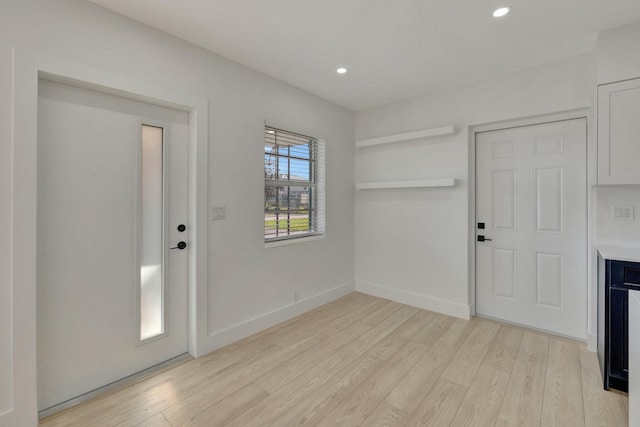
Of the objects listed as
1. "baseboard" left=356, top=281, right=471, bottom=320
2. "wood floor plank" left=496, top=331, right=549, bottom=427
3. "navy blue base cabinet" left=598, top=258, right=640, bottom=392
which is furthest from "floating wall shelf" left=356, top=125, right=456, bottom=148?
"wood floor plank" left=496, top=331, right=549, bottom=427

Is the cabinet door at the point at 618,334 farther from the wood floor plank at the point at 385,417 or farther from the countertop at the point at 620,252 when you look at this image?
the wood floor plank at the point at 385,417

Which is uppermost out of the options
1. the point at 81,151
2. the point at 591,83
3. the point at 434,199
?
the point at 591,83

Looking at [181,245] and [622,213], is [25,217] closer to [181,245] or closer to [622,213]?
[181,245]

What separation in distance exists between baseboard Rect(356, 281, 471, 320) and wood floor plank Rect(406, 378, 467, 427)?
4.28 feet

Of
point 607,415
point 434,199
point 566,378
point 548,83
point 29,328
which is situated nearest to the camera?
point 29,328

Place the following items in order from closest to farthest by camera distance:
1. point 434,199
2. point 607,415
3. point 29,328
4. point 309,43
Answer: point 29,328 < point 607,415 < point 309,43 < point 434,199

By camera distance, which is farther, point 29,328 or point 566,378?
point 566,378

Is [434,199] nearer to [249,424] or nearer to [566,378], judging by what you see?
[566,378]

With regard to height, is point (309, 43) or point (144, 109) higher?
point (309, 43)

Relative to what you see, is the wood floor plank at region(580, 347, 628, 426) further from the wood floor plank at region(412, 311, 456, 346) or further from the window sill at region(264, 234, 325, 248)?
the window sill at region(264, 234, 325, 248)

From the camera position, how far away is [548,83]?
2.71 metres

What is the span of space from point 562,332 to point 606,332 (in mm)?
915

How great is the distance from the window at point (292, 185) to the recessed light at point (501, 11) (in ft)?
6.93

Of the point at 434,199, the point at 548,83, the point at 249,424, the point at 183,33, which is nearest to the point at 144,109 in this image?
the point at 183,33
